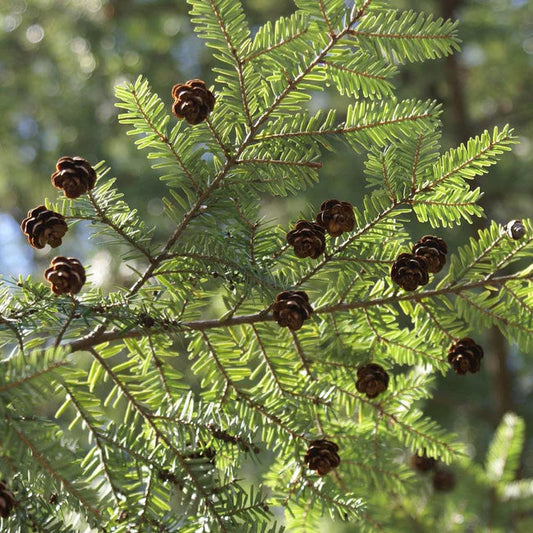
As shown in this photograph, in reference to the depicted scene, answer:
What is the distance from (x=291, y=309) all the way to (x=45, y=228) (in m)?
0.33

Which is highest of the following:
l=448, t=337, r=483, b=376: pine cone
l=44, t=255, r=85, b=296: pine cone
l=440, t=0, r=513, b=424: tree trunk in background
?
l=440, t=0, r=513, b=424: tree trunk in background

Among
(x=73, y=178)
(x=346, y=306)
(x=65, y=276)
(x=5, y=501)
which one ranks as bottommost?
(x=5, y=501)

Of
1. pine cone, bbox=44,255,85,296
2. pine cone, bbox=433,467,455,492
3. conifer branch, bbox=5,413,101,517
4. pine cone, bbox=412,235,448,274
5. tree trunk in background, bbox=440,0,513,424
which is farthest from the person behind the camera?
tree trunk in background, bbox=440,0,513,424

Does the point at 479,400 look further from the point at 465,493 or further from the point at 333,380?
the point at 333,380

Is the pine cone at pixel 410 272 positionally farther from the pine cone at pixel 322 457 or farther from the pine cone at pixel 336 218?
the pine cone at pixel 322 457

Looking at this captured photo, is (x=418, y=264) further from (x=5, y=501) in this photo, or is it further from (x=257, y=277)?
(x=5, y=501)

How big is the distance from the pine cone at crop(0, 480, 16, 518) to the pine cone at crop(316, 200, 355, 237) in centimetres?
49

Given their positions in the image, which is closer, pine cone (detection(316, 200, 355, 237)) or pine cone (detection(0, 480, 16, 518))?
pine cone (detection(0, 480, 16, 518))

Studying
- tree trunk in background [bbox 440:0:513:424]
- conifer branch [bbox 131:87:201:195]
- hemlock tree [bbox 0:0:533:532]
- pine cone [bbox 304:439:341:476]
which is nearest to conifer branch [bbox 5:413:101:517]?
hemlock tree [bbox 0:0:533:532]

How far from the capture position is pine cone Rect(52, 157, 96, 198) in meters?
0.80

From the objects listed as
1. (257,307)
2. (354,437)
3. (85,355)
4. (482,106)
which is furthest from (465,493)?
(482,106)

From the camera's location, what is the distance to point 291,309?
82 cm

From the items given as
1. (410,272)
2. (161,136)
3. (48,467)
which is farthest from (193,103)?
(48,467)

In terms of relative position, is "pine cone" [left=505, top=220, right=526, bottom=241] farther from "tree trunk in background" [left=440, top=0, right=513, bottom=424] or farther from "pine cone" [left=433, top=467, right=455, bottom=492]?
"tree trunk in background" [left=440, top=0, right=513, bottom=424]
